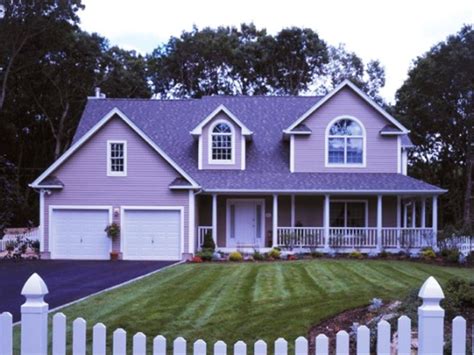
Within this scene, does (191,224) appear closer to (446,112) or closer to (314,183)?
(314,183)

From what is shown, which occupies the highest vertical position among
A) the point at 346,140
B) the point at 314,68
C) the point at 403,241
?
the point at 314,68

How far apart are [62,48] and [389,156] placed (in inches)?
1027

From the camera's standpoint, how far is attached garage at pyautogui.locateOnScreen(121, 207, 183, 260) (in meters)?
23.7

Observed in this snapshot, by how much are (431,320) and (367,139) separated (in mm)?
22893

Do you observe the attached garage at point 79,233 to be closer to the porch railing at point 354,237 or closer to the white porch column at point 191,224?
the white porch column at point 191,224

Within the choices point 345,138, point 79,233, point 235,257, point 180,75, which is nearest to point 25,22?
point 180,75

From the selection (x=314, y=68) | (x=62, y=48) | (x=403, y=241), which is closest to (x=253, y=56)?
(x=314, y=68)

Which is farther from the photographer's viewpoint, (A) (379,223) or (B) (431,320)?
(A) (379,223)

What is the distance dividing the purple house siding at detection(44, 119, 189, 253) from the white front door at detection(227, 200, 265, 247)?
352 cm

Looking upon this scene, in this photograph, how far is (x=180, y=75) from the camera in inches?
1948

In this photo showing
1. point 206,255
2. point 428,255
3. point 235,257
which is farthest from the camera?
point 428,255

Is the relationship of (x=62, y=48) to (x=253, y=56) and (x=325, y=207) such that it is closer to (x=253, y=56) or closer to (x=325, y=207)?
(x=253, y=56)

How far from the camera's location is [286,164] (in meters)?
27.2

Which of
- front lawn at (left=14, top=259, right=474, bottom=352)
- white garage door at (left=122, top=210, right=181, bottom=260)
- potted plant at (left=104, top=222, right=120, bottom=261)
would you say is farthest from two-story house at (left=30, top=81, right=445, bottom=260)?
front lawn at (left=14, top=259, right=474, bottom=352)
